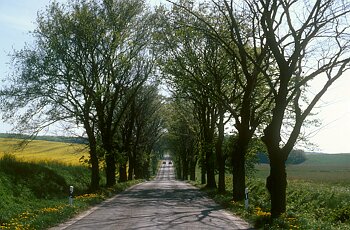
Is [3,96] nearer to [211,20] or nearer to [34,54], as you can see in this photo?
[34,54]

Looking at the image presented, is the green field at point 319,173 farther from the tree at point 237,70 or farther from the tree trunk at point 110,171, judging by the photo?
the tree trunk at point 110,171

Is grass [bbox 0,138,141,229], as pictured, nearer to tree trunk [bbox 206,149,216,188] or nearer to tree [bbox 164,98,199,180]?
tree trunk [bbox 206,149,216,188]

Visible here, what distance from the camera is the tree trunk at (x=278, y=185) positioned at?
51.6 ft

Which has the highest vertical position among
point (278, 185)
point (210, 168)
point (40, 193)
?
point (210, 168)

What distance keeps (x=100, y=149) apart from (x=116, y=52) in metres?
7.90

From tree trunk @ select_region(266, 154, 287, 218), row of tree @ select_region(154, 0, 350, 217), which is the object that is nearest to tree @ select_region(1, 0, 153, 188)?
row of tree @ select_region(154, 0, 350, 217)

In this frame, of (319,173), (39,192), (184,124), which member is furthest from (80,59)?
(319,173)

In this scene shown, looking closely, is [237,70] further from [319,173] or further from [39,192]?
[319,173]

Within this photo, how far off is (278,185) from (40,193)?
1906cm

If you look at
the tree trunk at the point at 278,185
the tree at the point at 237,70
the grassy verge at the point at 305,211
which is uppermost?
the tree at the point at 237,70

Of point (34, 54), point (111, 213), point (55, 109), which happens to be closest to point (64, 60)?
point (34, 54)

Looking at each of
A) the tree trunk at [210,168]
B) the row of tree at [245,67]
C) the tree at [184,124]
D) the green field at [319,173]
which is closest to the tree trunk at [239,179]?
the row of tree at [245,67]

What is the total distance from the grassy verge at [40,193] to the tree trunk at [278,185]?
294 inches

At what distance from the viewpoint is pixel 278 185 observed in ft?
51.8
